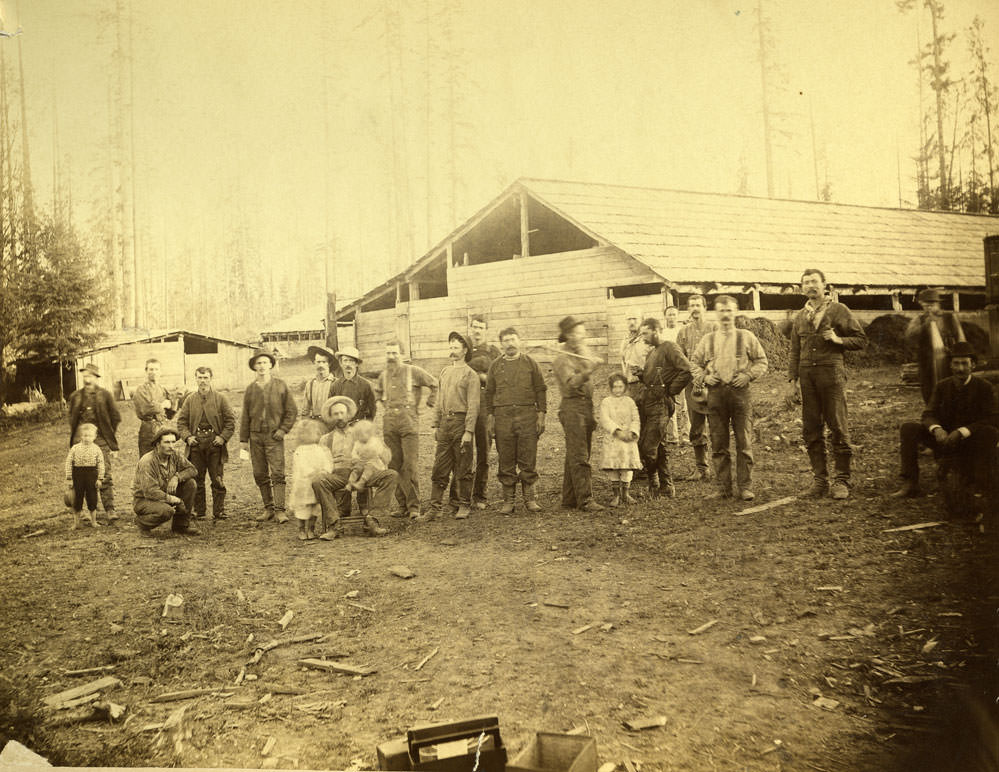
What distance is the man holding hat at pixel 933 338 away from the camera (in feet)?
8.98

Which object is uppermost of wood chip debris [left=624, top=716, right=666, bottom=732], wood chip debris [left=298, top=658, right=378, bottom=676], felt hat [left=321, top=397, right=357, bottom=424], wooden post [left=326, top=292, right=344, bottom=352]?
wooden post [left=326, top=292, right=344, bottom=352]

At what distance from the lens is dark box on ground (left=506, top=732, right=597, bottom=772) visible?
2170 mm

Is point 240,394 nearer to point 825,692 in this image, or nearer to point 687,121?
point 687,121

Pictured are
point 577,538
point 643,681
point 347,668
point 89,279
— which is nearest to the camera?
point 643,681

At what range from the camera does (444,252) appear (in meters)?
3.73

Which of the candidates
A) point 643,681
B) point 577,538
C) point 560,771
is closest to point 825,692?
point 643,681

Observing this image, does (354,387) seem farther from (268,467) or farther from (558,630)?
(558,630)

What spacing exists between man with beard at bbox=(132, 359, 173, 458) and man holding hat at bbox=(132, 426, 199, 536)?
0.16 feet

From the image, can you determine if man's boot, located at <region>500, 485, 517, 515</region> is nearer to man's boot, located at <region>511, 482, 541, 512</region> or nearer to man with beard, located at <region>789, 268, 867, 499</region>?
man's boot, located at <region>511, 482, 541, 512</region>

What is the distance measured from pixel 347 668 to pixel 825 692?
5.83ft

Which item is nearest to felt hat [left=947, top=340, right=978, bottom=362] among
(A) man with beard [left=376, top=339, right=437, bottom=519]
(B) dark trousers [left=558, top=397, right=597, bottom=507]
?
(B) dark trousers [left=558, top=397, right=597, bottom=507]

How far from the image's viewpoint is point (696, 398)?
13.9 feet

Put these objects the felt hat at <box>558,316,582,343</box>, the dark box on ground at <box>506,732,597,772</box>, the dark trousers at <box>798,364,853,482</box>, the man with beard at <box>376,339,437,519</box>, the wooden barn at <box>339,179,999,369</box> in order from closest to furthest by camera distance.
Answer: the dark box on ground at <box>506,732,597,772</box>
the wooden barn at <box>339,179,999,369</box>
the dark trousers at <box>798,364,853,482</box>
the felt hat at <box>558,316,582,343</box>
the man with beard at <box>376,339,437,519</box>

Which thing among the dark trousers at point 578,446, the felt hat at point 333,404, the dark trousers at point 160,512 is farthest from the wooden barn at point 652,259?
the dark trousers at point 160,512
